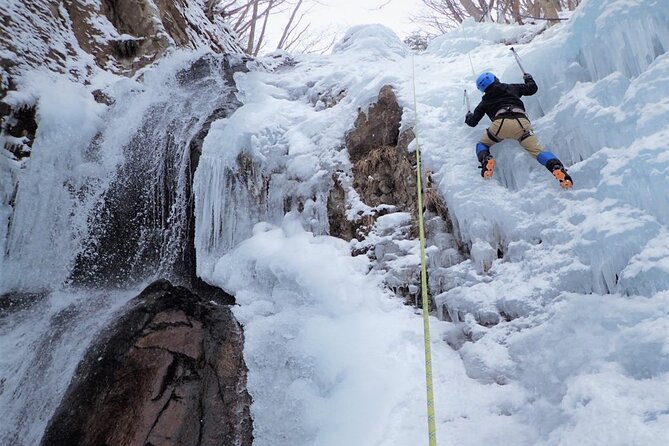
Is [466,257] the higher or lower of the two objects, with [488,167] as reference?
lower

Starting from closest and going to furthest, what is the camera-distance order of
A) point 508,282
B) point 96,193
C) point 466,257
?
point 508,282, point 466,257, point 96,193

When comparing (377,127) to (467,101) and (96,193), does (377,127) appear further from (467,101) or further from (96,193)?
(96,193)

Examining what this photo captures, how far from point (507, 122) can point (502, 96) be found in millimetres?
366

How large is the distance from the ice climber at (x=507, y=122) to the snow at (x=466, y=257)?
13cm

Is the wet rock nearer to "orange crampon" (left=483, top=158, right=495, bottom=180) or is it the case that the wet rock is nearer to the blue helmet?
the blue helmet

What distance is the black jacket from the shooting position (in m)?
3.43

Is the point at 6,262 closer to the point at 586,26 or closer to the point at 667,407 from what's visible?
the point at 667,407

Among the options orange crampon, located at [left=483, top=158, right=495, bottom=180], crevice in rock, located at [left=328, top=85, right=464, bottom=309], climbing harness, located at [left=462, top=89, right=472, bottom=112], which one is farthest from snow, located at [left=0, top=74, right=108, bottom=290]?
orange crampon, located at [left=483, top=158, right=495, bottom=180]

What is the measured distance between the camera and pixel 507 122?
3.27 metres

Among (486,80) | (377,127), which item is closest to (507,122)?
(486,80)

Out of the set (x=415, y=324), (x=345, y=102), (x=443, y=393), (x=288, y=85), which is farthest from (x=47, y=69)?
(x=443, y=393)

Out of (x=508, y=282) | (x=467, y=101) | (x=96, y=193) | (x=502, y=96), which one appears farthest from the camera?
(x=96, y=193)

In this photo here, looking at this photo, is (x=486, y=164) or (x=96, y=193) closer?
(x=486, y=164)

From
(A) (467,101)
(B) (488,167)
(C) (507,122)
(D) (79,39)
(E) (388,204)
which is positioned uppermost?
(D) (79,39)
